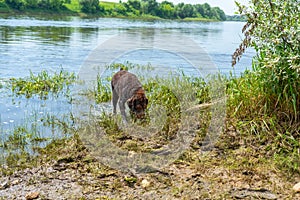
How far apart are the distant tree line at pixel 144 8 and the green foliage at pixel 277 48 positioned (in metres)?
58.2

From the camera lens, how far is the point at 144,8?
255 ft

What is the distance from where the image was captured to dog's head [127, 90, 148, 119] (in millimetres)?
6562

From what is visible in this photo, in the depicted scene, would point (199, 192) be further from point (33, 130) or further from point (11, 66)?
point (11, 66)

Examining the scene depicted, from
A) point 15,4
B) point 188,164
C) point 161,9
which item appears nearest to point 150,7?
point 161,9

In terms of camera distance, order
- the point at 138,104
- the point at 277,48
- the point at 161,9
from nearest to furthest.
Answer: the point at 277,48
the point at 138,104
the point at 161,9

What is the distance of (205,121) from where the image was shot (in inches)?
245

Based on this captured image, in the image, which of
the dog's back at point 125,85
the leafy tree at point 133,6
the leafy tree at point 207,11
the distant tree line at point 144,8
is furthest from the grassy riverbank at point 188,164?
the leafy tree at point 207,11

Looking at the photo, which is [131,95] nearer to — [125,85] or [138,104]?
[138,104]

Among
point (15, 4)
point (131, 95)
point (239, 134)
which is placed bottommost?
point (239, 134)

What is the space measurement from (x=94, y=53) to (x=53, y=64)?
152 inches

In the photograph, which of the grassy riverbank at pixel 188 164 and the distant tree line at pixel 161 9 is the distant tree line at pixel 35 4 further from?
the grassy riverbank at pixel 188 164

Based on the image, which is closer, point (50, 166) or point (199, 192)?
point (199, 192)

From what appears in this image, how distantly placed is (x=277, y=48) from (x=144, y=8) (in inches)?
2935

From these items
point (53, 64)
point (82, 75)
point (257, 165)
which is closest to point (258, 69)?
point (257, 165)
